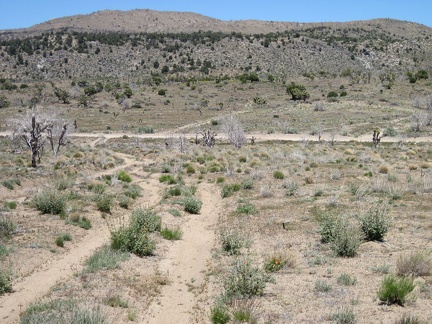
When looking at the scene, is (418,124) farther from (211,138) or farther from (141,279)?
(141,279)

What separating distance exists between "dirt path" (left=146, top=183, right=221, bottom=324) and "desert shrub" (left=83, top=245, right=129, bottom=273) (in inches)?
47.4

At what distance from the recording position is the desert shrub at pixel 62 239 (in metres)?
13.8

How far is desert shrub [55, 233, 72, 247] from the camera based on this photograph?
13773 millimetres

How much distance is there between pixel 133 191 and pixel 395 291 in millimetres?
15580

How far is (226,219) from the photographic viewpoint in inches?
720

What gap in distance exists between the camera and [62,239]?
14055mm

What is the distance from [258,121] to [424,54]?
81437 mm

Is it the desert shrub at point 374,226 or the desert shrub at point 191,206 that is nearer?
the desert shrub at point 374,226

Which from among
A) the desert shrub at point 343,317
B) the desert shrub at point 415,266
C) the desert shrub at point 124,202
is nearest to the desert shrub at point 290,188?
the desert shrub at point 124,202

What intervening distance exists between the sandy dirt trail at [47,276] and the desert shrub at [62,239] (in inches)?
14.3

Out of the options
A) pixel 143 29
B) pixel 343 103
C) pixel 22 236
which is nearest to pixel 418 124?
pixel 343 103

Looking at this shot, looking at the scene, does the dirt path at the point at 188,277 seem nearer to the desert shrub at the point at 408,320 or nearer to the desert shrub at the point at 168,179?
the desert shrub at the point at 408,320

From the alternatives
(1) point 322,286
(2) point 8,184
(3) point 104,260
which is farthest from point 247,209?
(2) point 8,184

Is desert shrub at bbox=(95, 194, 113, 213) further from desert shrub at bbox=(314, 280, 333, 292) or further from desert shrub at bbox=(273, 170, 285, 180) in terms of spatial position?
desert shrub at bbox=(273, 170, 285, 180)
